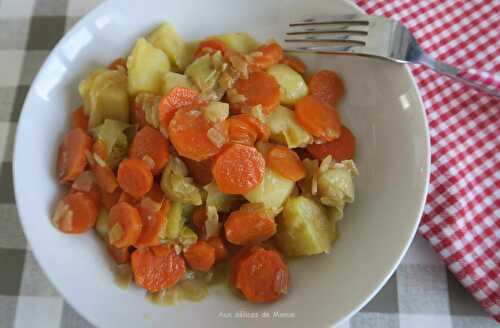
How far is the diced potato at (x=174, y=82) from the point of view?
167 cm

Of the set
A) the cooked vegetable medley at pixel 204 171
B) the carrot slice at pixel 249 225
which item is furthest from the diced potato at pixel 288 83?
the carrot slice at pixel 249 225

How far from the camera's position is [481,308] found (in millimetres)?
1781

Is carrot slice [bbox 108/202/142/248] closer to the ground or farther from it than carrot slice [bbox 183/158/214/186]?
closer to the ground

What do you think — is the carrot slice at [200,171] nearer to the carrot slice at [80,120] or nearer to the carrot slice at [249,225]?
the carrot slice at [249,225]

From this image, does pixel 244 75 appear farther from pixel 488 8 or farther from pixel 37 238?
pixel 488 8

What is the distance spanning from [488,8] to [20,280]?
2.44m

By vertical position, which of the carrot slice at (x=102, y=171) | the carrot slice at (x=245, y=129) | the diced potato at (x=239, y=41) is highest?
the diced potato at (x=239, y=41)

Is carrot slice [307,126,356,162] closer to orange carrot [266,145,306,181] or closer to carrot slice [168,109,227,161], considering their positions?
orange carrot [266,145,306,181]

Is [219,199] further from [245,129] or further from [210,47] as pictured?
[210,47]

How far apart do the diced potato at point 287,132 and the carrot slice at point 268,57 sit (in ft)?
0.65

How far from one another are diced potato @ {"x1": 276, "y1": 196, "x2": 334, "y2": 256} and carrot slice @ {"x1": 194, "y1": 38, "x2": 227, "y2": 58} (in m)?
0.66

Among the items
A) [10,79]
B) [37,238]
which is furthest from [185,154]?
[10,79]

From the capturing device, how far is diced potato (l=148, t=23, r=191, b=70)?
1851 mm

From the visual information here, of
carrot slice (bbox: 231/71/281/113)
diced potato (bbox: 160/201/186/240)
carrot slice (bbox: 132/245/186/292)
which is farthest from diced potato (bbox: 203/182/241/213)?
carrot slice (bbox: 231/71/281/113)
